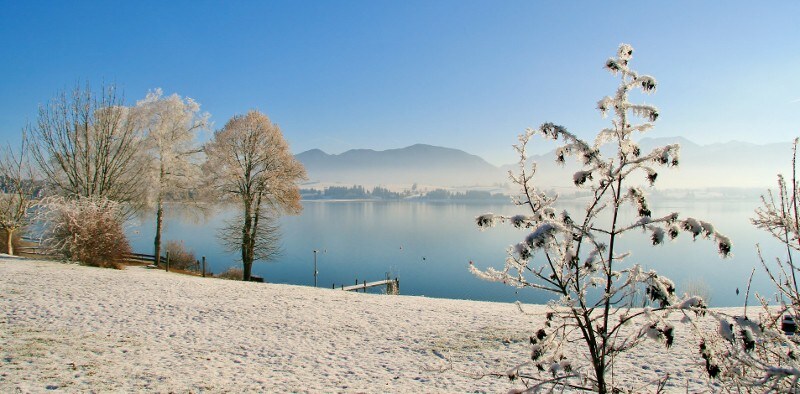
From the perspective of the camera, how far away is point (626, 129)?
165 inches

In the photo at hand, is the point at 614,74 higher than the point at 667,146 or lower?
higher

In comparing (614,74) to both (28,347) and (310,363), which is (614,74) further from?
(28,347)

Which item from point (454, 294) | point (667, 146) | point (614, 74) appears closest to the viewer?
point (667, 146)

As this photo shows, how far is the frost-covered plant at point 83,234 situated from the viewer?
21.0m

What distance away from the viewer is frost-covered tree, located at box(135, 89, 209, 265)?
28.3 meters

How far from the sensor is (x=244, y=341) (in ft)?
38.5

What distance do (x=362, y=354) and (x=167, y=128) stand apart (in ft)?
80.1

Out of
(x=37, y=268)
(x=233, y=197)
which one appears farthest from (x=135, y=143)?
(x=37, y=268)

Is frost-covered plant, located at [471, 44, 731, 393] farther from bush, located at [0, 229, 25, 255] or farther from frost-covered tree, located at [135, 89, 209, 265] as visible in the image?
bush, located at [0, 229, 25, 255]

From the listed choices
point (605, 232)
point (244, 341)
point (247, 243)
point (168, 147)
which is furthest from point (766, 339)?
point (168, 147)

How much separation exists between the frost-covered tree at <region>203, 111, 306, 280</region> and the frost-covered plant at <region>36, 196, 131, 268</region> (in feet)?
22.5

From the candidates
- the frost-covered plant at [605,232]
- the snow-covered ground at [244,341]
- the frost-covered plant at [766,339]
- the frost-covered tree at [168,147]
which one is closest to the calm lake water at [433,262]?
the frost-covered tree at [168,147]

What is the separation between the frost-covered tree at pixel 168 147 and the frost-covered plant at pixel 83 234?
235 inches

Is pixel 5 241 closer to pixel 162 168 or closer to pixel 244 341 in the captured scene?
pixel 162 168
